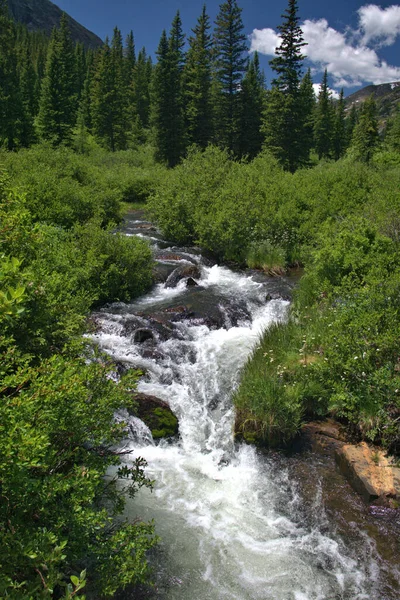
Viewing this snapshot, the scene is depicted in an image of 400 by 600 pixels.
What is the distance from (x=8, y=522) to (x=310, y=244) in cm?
1449

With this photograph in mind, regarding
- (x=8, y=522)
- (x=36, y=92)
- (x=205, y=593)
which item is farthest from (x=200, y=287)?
(x=36, y=92)

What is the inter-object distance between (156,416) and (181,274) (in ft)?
24.8

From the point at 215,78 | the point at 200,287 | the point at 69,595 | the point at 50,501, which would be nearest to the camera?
the point at 69,595

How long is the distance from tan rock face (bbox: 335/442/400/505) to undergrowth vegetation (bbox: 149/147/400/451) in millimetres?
307

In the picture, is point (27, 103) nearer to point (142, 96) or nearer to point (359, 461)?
point (142, 96)

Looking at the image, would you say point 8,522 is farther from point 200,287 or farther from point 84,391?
point 200,287

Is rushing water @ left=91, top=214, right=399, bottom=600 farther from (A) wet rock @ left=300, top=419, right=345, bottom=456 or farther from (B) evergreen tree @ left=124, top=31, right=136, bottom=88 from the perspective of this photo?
(B) evergreen tree @ left=124, top=31, right=136, bottom=88

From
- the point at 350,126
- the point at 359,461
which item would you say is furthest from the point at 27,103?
the point at 350,126

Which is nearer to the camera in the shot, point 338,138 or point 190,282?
point 190,282

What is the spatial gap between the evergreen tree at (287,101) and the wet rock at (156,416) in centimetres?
3266

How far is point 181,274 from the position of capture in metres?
14.6

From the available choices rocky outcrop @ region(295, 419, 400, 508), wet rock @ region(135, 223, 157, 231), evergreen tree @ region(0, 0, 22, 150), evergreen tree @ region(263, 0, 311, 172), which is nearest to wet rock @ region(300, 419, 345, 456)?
rocky outcrop @ region(295, 419, 400, 508)

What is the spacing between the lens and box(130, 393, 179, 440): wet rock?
7512mm

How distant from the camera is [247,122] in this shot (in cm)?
4816
